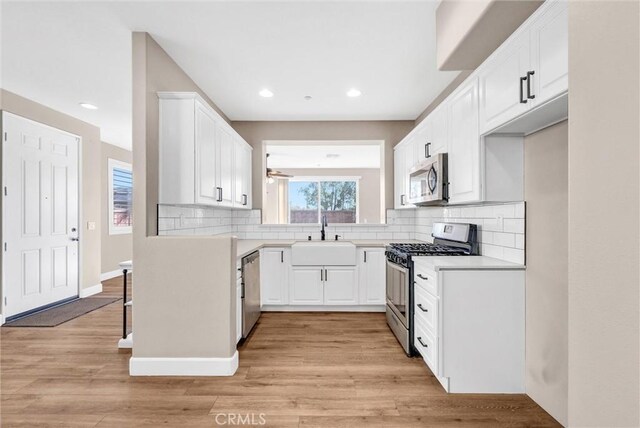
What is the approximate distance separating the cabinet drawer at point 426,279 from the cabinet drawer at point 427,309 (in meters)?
0.04

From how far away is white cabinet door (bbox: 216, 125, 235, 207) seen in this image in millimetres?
3178

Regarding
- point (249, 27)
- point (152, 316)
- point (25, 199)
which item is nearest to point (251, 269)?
point (152, 316)

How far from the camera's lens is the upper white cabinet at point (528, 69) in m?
1.45

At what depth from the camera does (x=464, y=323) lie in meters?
2.16

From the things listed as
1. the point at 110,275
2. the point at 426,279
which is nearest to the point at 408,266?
the point at 426,279

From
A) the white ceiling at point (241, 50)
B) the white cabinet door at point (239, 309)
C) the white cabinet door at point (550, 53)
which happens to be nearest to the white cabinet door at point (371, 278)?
the white cabinet door at point (239, 309)

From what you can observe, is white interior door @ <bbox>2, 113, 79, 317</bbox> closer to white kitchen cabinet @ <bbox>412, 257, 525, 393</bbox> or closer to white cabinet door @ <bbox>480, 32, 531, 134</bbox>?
white kitchen cabinet @ <bbox>412, 257, 525, 393</bbox>

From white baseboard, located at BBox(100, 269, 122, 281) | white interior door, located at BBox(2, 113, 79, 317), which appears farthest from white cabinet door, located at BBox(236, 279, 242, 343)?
white baseboard, located at BBox(100, 269, 122, 281)

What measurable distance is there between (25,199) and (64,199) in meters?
0.58

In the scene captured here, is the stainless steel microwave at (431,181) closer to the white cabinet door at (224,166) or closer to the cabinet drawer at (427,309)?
the cabinet drawer at (427,309)

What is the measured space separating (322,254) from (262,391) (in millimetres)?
1870

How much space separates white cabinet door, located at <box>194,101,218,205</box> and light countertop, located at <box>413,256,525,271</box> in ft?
6.21

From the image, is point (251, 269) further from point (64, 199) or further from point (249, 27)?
point (64, 199)
